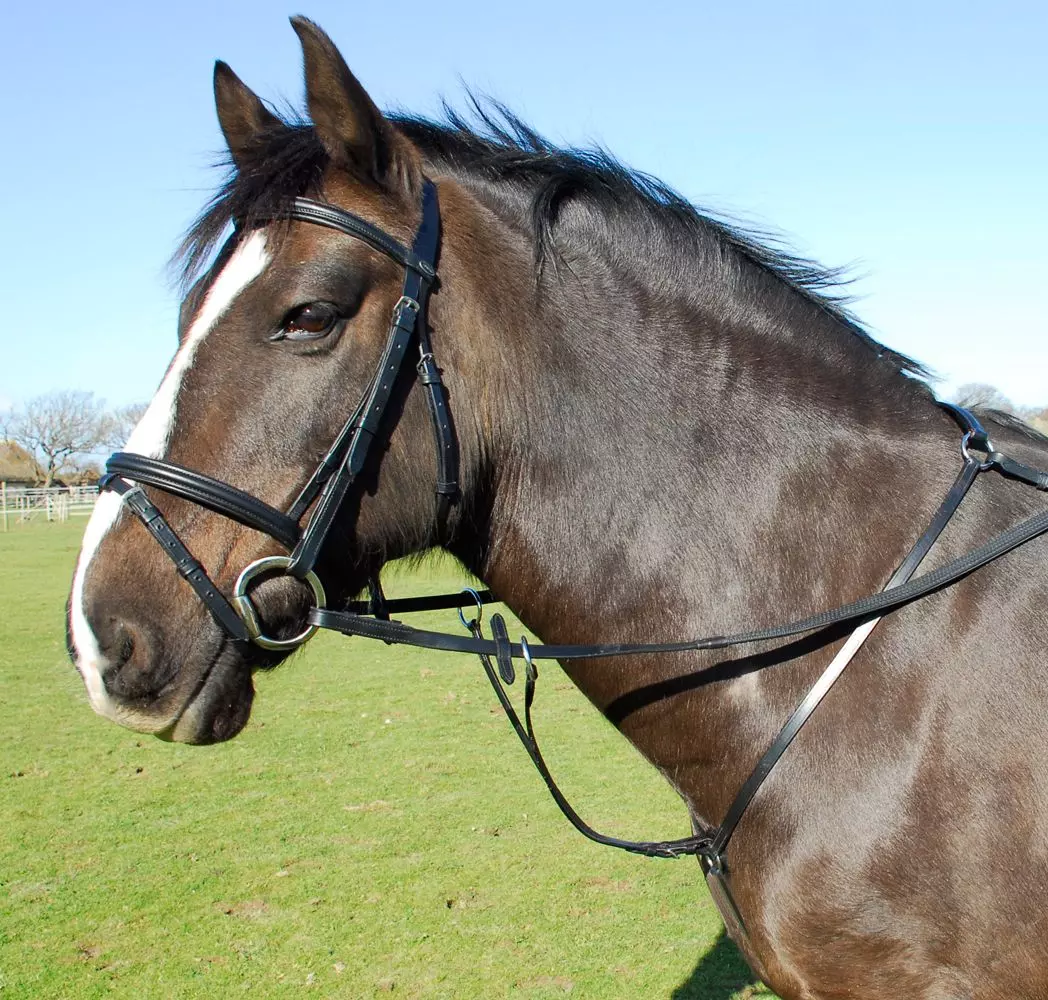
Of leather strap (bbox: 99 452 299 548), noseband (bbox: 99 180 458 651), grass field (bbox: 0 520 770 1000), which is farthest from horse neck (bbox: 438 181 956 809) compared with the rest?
grass field (bbox: 0 520 770 1000)

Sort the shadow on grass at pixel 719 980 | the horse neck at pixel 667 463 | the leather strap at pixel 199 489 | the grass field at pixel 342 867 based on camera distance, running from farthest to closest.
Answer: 1. the grass field at pixel 342 867
2. the shadow on grass at pixel 719 980
3. the horse neck at pixel 667 463
4. the leather strap at pixel 199 489

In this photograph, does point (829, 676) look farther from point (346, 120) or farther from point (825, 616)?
point (346, 120)

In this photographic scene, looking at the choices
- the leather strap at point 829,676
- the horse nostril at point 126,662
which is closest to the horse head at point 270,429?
the horse nostril at point 126,662

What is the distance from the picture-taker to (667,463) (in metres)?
2.27

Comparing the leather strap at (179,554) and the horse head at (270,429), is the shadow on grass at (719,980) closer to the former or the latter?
the horse head at (270,429)

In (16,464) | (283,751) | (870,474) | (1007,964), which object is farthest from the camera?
(16,464)

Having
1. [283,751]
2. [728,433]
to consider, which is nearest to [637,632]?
[728,433]

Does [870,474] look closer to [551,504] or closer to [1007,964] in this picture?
[551,504]

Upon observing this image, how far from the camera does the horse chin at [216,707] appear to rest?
2.12 m

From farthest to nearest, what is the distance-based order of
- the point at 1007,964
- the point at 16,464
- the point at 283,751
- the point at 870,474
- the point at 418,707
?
1. the point at 16,464
2. the point at 418,707
3. the point at 283,751
4. the point at 870,474
5. the point at 1007,964

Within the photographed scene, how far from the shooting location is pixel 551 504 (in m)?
2.29

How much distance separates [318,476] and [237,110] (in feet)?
3.90

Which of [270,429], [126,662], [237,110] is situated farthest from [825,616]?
[237,110]

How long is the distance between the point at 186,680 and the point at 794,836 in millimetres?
1476
